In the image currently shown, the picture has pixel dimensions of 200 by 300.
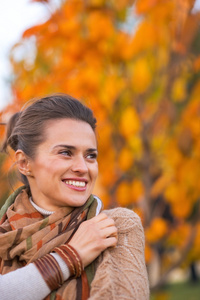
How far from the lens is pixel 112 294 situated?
149 centimetres

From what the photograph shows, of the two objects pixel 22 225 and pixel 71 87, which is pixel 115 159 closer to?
pixel 71 87

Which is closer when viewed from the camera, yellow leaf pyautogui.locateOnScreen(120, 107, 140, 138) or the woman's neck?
the woman's neck

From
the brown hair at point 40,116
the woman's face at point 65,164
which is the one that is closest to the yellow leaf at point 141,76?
the brown hair at point 40,116

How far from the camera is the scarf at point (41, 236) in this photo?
1.57 meters

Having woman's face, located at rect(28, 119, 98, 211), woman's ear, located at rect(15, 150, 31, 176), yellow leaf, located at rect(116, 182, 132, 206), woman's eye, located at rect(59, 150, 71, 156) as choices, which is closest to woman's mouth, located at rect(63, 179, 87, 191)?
woman's face, located at rect(28, 119, 98, 211)

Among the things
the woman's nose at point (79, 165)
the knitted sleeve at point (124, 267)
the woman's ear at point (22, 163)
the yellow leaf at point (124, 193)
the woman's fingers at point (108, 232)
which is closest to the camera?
the knitted sleeve at point (124, 267)

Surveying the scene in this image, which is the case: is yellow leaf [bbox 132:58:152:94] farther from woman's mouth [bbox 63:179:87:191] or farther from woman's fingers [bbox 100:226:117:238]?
woman's fingers [bbox 100:226:117:238]

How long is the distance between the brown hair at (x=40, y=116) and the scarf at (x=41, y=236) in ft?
0.83

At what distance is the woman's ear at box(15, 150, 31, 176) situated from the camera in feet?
6.06

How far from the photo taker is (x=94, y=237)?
1.60 metres

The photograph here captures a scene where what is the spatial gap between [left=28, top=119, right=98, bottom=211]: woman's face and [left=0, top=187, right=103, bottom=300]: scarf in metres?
0.05

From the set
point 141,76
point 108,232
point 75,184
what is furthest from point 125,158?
point 108,232

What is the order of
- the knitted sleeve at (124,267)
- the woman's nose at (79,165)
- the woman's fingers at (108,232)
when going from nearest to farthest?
the knitted sleeve at (124,267)
the woman's fingers at (108,232)
the woman's nose at (79,165)

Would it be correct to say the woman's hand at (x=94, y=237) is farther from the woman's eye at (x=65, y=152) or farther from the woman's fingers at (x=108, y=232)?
the woman's eye at (x=65, y=152)
